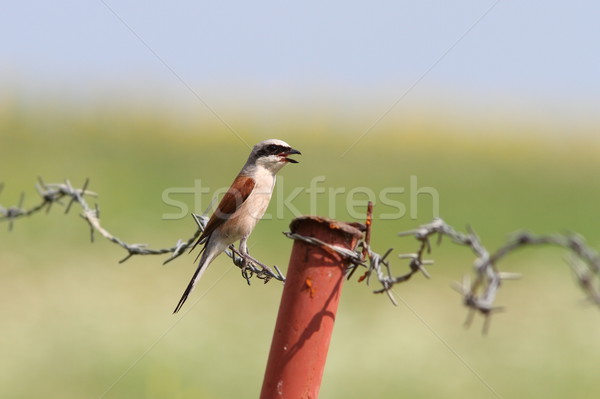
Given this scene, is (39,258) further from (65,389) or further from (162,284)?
(65,389)

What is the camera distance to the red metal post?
2584mm

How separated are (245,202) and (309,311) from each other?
3016mm

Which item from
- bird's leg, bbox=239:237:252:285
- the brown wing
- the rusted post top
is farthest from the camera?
the brown wing

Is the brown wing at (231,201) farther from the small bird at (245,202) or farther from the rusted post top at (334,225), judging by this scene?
the rusted post top at (334,225)

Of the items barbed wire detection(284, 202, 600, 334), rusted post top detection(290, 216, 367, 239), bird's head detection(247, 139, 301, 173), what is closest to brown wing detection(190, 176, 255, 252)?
bird's head detection(247, 139, 301, 173)

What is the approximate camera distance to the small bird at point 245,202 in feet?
17.8

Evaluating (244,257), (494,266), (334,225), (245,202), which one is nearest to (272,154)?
(245,202)

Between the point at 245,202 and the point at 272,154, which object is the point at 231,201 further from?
the point at 272,154

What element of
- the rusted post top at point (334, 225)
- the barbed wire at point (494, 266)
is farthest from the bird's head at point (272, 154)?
the barbed wire at point (494, 266)

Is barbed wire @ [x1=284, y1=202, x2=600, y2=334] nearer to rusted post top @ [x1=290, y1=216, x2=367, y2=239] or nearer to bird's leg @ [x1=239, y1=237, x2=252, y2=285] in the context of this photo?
rusted post top @ [x1=290, y1=216, x2=367, y2=239]

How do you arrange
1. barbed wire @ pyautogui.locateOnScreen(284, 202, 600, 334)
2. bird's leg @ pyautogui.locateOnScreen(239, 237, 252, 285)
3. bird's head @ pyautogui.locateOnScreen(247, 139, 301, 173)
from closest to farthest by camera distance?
barbed wire @ pyautogui.locateOnScreen(284, 202, 600, 334) < bird's leg @ pyautogui.locateOnScreen(239, 237, 252, 285) < bird's head @ pyautogui.locateOnScreen(247, 139, 301, 173)

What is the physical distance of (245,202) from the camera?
555 cm

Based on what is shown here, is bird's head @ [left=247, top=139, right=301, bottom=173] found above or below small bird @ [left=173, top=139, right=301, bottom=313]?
above

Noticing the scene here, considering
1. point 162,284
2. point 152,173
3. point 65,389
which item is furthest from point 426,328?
point 152,173
